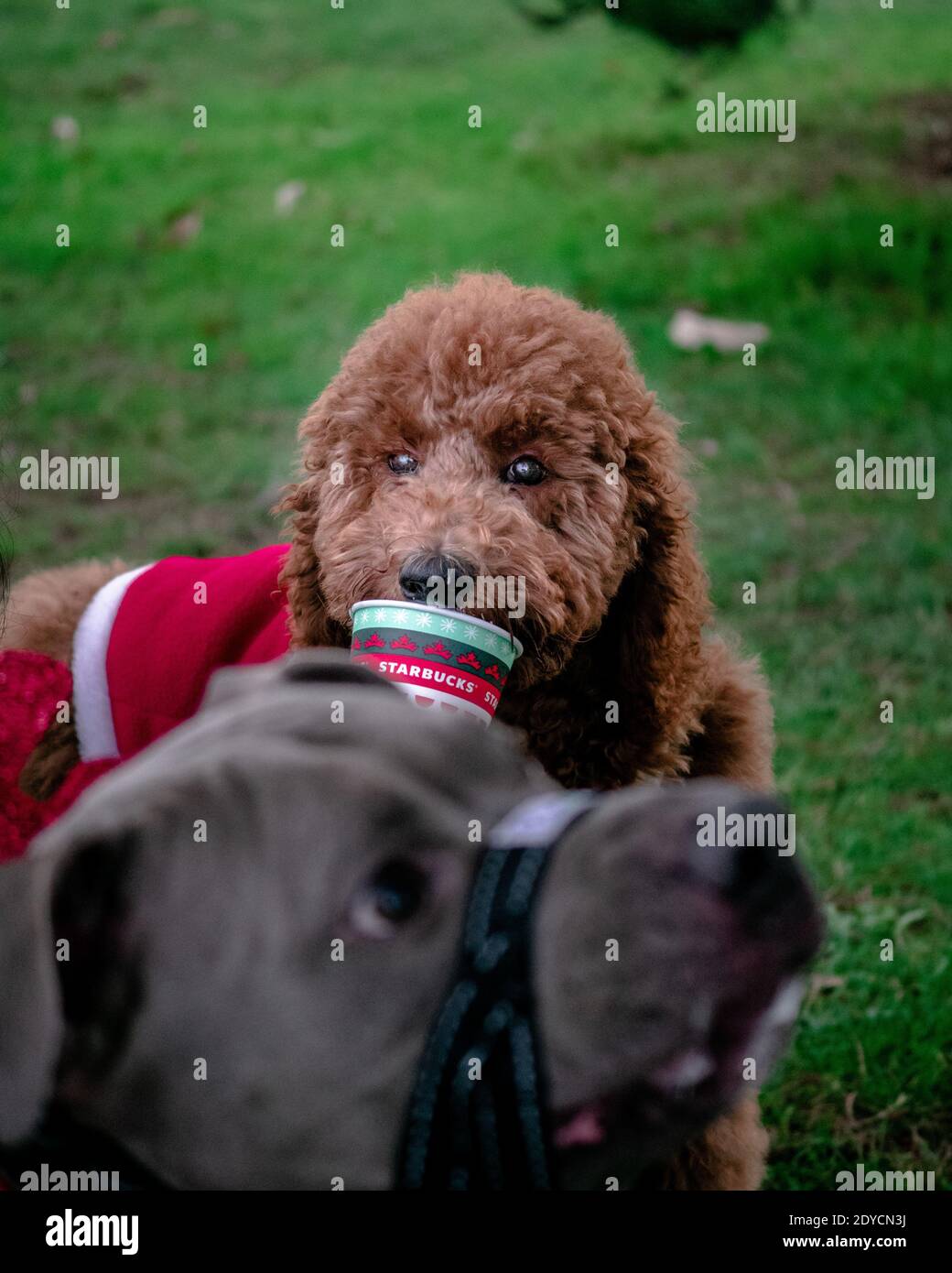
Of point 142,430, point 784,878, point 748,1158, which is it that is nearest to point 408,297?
point 784,878

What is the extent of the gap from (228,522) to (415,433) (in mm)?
2647

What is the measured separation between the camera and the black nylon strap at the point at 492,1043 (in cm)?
122

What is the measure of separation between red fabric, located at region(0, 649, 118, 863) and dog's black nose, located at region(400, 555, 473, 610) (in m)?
0.68

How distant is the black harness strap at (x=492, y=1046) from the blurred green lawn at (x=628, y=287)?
4.75 feet

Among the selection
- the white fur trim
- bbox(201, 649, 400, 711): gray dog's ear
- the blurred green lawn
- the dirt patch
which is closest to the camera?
bbox(201, 649, 400, 711): gray dog's ear

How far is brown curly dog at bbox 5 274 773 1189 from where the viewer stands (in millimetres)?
2084

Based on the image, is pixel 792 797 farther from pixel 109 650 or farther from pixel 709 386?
pixel 709 386

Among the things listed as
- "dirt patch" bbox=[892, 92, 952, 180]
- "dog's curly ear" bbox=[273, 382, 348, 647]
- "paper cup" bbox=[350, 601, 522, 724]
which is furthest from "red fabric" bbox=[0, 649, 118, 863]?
"dirt patch" bbox=[892, 92, 952, 180]

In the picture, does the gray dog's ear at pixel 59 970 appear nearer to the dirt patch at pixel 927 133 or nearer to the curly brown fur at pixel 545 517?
the curly brown fur at pixel 545 517

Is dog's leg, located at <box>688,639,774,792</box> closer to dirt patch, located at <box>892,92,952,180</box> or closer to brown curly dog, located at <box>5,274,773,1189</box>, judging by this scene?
brown curly dog, located at <box>5,274,773,1189</box>

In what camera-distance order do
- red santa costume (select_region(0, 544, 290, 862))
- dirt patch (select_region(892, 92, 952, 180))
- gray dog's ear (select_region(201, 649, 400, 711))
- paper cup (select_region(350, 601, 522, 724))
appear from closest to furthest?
gray dog's ear (select_region(201, 649, 400, 711)), paper cup (select_region(350, 601, 522, 724)), red santa costume (select_region(0, 544, 290, 862)), dirt patch (select_region(892, 92, 952, 180))

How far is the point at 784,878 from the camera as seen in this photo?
1.22 meters

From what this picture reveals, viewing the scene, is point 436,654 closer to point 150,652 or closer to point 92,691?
point 150,652

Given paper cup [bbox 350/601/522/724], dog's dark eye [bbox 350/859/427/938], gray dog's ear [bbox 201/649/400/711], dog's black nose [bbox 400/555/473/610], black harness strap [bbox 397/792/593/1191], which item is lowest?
black harness strap [bbox 397/792/593/1191]
